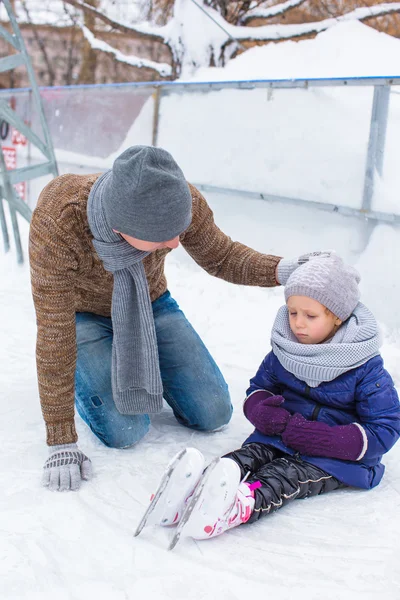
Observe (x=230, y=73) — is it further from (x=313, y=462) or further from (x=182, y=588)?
(x=182, y=588)

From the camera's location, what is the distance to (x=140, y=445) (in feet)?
7.77

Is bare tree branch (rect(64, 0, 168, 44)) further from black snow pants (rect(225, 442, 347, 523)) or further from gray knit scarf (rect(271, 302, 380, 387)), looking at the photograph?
black snow pants (rect(225, 442, 347, 523))

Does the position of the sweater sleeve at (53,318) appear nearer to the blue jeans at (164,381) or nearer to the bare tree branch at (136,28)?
the blue jeans at (164,381)

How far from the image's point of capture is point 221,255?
7.95ft

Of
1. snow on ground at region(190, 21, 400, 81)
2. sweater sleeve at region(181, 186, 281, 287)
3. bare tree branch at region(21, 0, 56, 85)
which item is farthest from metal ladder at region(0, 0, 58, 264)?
bare tree branch at region(21, 0, 56, 85)

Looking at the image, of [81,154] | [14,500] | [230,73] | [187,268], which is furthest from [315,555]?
[81,154]

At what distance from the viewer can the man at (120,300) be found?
181cm

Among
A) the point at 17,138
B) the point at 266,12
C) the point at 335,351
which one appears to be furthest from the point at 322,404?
the point at 17,138

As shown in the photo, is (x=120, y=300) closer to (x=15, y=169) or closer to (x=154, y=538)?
(x=154, y=538)

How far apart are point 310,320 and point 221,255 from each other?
500 millimetres

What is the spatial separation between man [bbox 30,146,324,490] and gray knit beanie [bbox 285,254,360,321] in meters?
0.19

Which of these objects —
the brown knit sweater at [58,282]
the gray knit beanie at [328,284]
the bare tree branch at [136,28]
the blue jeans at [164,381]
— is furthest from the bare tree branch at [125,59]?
the gray knit beanie at [328,284]

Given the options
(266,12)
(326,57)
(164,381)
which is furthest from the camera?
(266,12)

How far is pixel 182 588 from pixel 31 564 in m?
0.36
